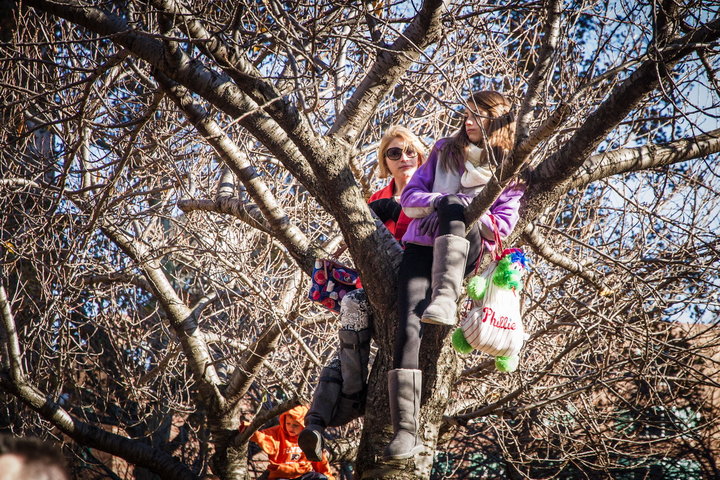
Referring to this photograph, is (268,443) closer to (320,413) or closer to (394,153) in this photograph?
(320,413)

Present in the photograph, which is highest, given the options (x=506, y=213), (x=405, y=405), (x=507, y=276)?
(x=506, y=213)

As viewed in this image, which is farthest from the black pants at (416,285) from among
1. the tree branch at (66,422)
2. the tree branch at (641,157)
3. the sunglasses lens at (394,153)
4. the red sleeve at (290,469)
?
the tree branch at (66,422)

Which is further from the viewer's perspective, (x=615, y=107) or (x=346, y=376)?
(x=346, y=376)

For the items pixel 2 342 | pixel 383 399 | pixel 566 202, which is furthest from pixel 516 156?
pixel 2 342

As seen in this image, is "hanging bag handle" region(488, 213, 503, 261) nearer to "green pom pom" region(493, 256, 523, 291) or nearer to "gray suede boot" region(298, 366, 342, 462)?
"green pom pom" region(493, 256, 523, 291)

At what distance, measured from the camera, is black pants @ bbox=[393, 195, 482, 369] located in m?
2.75

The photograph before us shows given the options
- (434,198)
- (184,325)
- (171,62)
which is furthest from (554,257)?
(184,325)

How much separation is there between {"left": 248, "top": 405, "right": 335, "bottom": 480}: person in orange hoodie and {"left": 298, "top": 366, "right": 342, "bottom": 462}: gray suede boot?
2095 millimetres

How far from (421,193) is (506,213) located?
426 mm

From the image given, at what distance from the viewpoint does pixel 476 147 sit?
3096 millimetres

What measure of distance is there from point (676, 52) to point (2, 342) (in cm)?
551

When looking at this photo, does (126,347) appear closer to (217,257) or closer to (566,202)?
(217,257)

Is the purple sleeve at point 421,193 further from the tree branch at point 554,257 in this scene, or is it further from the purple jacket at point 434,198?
the tree branch at point 554,257

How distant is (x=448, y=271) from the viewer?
270 centimetres
